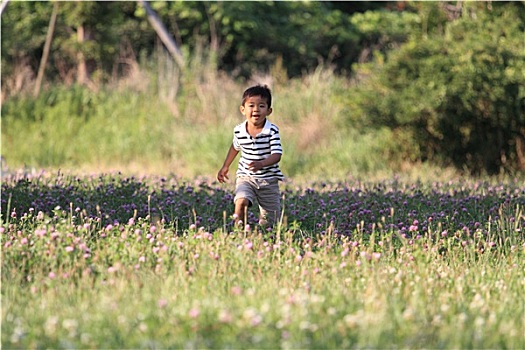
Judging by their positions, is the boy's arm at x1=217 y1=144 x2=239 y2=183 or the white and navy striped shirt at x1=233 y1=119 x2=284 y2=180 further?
the boy's arm at x1=217 y1=144 x2=239 y2=183

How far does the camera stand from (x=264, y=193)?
738cm

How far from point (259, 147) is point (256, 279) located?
7.10 feet

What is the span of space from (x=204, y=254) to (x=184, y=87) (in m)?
12.0

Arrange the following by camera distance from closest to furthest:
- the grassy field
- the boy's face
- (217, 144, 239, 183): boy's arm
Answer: the grassy field, the boy's face, (217, 144, 239, 183): boy's arm

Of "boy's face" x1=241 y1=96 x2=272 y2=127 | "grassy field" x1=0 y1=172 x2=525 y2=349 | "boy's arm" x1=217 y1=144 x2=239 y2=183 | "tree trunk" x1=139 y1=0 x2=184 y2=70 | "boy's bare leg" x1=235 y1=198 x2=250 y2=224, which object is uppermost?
"tree trunk" x1=139 y1=0 x2=184 y2=70

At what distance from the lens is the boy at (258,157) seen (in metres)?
7.17

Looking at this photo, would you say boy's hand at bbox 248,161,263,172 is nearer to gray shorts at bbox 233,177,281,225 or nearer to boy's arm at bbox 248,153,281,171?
boy's arm at bbox 248,153,281,171

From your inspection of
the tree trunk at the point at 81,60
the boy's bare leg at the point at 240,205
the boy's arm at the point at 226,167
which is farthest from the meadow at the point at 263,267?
the tree trunk at the point at 81,60

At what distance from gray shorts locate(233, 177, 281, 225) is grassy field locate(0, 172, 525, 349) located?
0.62 feet

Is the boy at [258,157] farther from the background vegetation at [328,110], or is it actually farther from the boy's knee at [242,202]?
the background vegetation at [328,110]

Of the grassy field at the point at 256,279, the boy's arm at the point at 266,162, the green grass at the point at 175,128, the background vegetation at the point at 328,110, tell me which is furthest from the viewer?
the green grass at the point at 175,128

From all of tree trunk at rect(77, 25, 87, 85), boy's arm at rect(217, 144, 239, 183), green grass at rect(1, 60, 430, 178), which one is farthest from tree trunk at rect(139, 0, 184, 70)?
boy's arm at rect(217, 144, 239, 183)

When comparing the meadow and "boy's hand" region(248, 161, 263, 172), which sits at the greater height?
"boy's hand" region(248, 161, 263, 172)

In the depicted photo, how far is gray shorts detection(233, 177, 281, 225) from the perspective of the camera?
727 cm
